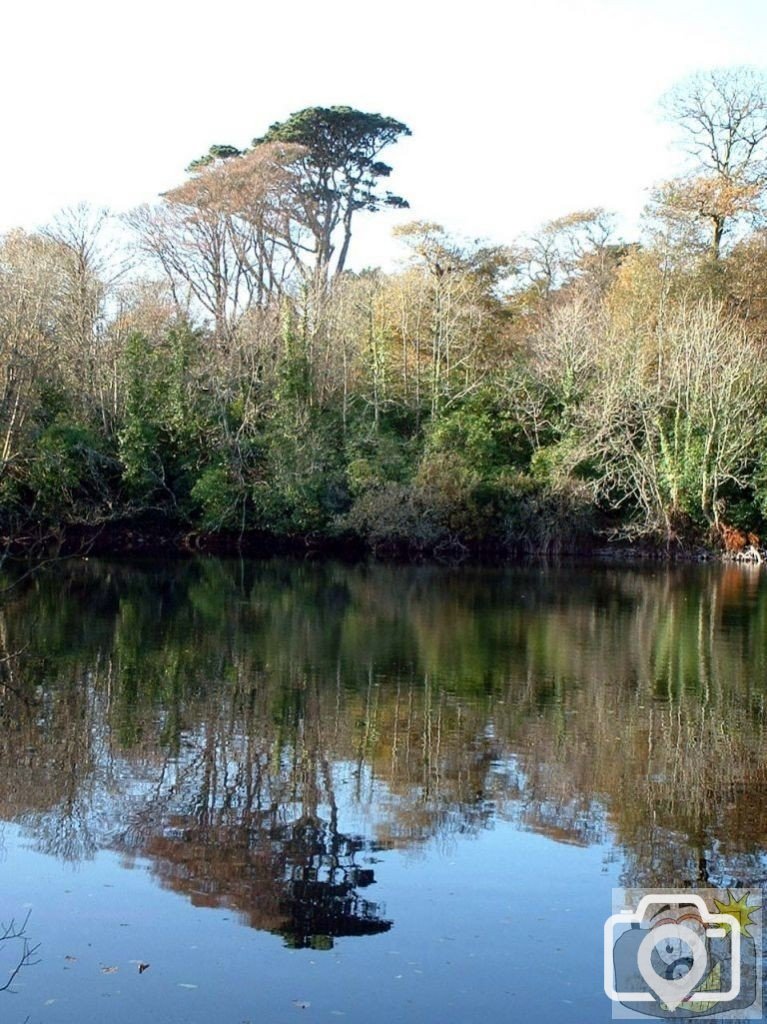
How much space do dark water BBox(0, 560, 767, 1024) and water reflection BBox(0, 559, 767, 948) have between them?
4 cm

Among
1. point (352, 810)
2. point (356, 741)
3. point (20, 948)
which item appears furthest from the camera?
point (356, 741)

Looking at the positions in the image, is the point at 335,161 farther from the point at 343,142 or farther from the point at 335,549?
the point at 335,549

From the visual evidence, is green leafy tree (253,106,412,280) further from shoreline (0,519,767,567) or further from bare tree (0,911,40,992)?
bare tree (0,911,40,992)

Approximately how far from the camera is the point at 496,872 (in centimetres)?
833

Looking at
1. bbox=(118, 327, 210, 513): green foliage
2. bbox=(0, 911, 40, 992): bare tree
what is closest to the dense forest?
bbox=(118, 327, 210, 513): green foliage

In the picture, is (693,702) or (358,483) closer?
(693,702)

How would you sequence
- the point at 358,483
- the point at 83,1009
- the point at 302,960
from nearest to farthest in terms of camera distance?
the point at 83,1009 → the point at 302,960 → the point at 358,483

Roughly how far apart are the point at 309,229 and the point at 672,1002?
38985 millimetres

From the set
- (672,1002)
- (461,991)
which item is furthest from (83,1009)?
(672,1002)

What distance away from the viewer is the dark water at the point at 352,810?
Answer: 6578 millimetres

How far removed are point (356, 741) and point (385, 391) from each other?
27801 millimetres

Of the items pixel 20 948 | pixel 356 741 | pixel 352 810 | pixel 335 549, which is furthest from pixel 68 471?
pixel 20 948

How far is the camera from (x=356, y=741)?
1181 centimetres

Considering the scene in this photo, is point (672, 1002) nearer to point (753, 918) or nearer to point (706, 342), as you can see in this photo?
point (753, 918)
